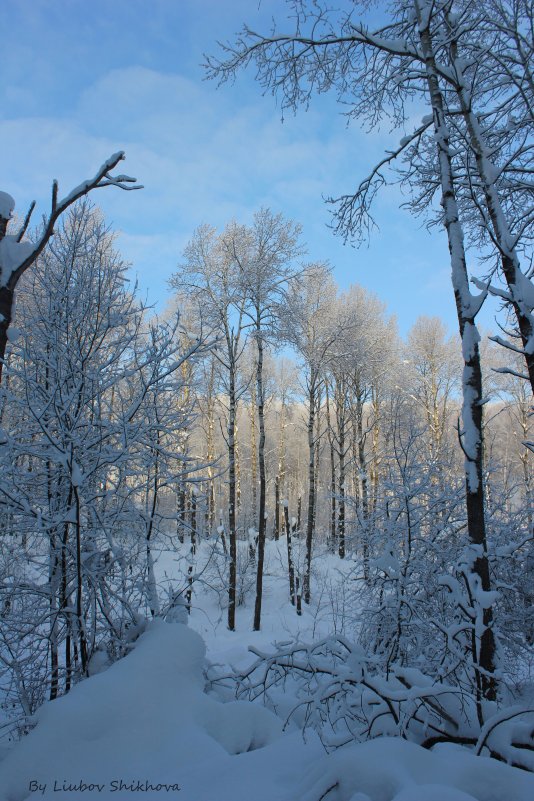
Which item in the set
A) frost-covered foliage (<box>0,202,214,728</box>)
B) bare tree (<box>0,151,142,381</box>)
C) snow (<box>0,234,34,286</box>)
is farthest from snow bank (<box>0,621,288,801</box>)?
snow (<box>0,234,34,286</box>)

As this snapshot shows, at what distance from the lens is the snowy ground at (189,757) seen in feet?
5.02

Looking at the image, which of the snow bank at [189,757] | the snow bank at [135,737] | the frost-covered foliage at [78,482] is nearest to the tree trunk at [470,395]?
the snow bank at [189,757]

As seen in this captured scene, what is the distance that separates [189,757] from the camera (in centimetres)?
216

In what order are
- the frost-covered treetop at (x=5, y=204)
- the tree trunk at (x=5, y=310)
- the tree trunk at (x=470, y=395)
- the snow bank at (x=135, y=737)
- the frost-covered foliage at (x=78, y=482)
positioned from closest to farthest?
1. the snow bank at (x=135, y=737)
2. the tree trunk at (x=5, y=310)
3. the frost-covered treetop at (x=5, y=204)
4. the tree trunk at (x=470, y=395)
5. the frost-covered foliage at (x=78, y=482)

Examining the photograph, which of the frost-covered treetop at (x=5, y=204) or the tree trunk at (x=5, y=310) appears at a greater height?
the frost-covered treetop at (x=5, y=204)

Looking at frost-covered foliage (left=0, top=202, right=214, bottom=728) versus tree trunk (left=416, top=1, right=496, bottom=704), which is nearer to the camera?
tree trunk (left=416, top=1, right=496, bottom=704)

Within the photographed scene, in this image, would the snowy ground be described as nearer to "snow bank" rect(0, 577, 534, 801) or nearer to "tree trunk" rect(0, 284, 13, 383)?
"snow bank" rect(0, 577, 534, 801)

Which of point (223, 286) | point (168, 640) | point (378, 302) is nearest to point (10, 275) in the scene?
point (168, 640)

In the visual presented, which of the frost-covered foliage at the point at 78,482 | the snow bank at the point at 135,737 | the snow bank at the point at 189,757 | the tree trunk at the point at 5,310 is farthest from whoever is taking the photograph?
the frost-covered foliage at the point at 78,482

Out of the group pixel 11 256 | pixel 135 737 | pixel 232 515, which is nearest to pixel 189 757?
pixel 135 737

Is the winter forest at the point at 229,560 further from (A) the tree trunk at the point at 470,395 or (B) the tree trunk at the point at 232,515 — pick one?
(B) the tree trunk at the point at 232,515

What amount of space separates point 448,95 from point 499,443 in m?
29.2

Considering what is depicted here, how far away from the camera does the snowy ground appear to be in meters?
1.53

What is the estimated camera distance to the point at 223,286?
40.8 ft
